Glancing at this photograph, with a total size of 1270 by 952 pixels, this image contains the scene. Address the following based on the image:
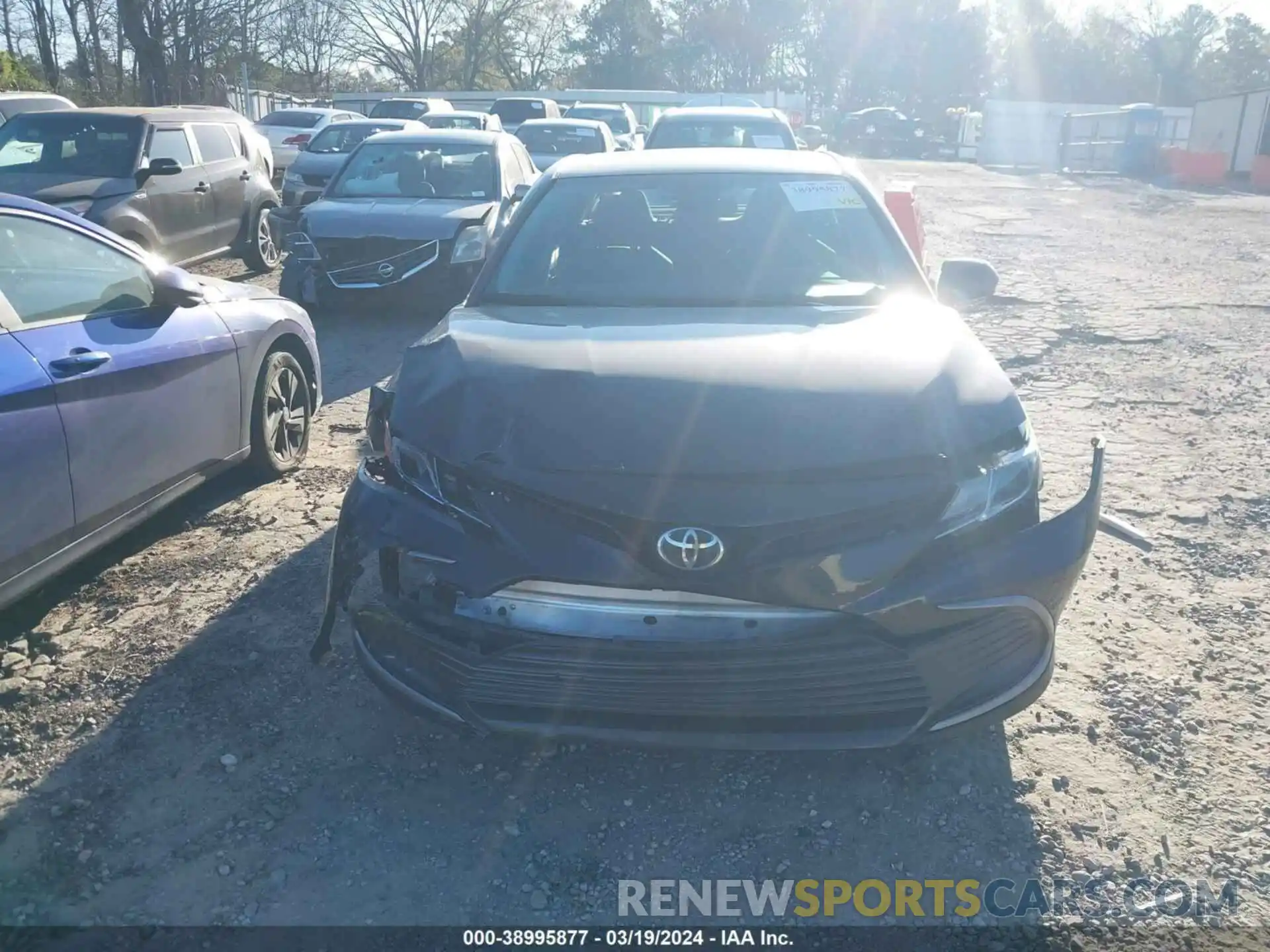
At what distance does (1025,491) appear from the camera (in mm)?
2807

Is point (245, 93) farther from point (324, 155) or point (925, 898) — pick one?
point (925, 898)

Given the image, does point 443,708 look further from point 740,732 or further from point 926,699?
point 926,699

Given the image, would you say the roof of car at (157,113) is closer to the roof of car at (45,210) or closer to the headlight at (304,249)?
the headlight at (304,249)

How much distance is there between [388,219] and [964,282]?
5.67m

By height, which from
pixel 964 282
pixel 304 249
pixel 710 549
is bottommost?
pixel 304 249

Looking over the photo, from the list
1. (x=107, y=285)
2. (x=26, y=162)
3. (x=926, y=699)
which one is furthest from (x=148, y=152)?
(x=926, y=699)

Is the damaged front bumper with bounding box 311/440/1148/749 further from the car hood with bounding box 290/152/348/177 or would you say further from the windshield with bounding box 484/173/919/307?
the car hood with bounding box 290/152/348/177

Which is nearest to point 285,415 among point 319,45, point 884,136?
point 884,136

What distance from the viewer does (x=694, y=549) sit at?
8.30 ft

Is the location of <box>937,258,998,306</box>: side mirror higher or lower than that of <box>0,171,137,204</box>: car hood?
A: higher

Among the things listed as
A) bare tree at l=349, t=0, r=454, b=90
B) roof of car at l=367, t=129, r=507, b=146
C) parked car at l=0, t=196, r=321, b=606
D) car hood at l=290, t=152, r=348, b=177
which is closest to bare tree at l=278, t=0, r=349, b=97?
bare tree at l=349, t=0, r=454, b=90

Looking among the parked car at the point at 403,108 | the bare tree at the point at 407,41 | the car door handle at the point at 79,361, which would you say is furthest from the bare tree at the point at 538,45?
the car door handle at the point at 79,361

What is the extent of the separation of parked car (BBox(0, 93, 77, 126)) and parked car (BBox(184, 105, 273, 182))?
1.89 m

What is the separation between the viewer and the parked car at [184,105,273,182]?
443 inches
